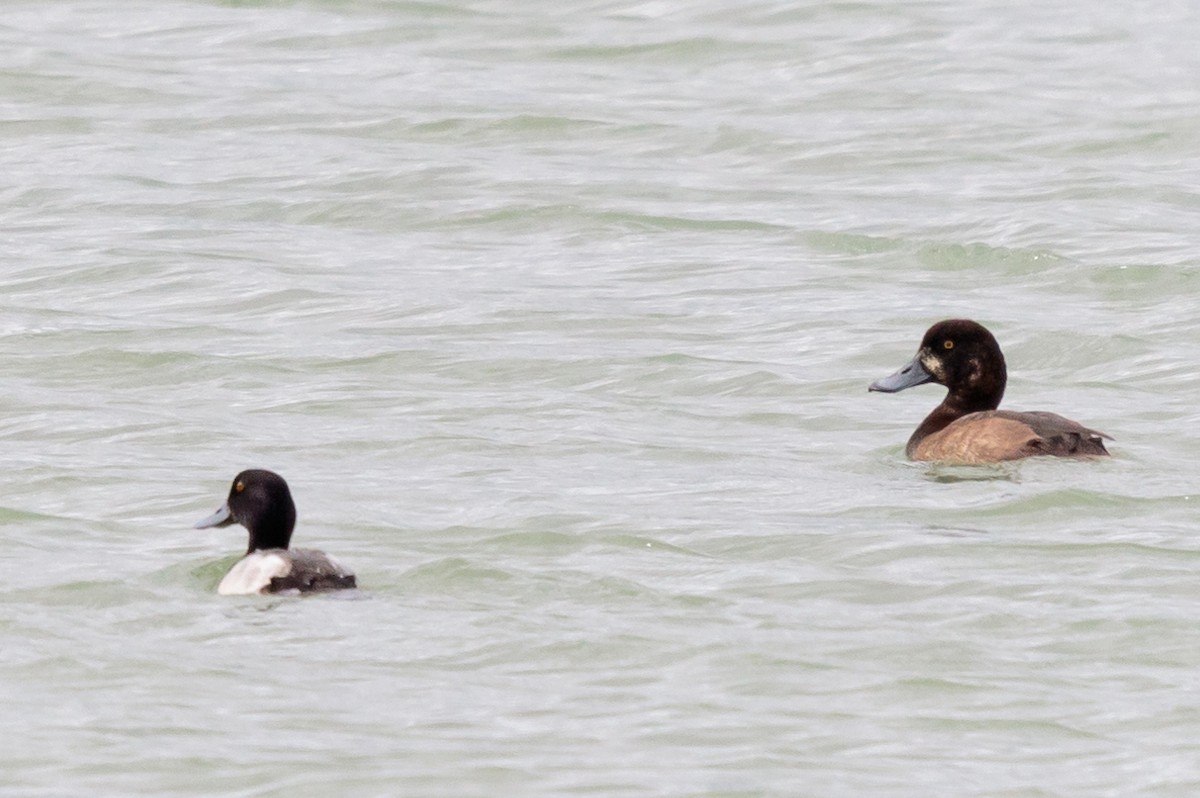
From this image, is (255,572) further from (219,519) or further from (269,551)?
(219,519)

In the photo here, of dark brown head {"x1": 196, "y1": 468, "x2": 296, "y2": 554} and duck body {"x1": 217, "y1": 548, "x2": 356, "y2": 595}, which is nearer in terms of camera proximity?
duck body {"x1": 217, "y1": 548, "x2": 356, "y2": 595}

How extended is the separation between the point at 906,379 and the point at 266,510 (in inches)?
174

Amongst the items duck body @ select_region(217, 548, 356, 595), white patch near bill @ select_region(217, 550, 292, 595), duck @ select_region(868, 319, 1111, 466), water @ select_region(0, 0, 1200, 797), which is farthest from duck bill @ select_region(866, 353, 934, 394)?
white patch near bill @ select_region(217, 550, 292, 595)

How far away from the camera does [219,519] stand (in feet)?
32.0

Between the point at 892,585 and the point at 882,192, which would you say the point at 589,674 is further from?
the point at 882,192

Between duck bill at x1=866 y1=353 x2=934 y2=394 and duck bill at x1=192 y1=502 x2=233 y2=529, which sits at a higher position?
duck bill at x1=192 y1=502 x2=233 y2=529

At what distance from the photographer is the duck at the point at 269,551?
351 inches

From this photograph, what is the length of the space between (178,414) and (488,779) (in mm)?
5722

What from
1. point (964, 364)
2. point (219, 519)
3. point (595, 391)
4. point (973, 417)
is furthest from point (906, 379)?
point (219, 519)

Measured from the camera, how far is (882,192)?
18969 mm

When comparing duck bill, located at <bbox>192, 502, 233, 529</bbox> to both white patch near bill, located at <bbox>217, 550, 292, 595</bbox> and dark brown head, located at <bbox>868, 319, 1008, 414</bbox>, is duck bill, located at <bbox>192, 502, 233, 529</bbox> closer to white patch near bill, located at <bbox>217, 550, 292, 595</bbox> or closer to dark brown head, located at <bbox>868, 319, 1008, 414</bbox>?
white patch near bill, located at <bbox>217, 550, 292, 595</bbox>

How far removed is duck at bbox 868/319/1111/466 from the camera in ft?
37.1

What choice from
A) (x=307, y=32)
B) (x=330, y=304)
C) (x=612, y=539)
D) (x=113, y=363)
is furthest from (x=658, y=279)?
(x=307, y=32)

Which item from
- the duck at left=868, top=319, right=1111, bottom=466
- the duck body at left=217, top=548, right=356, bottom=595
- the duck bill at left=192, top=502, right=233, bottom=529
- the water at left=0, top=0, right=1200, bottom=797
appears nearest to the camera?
the water at left=0, top=0, right=1200, bottom=797
